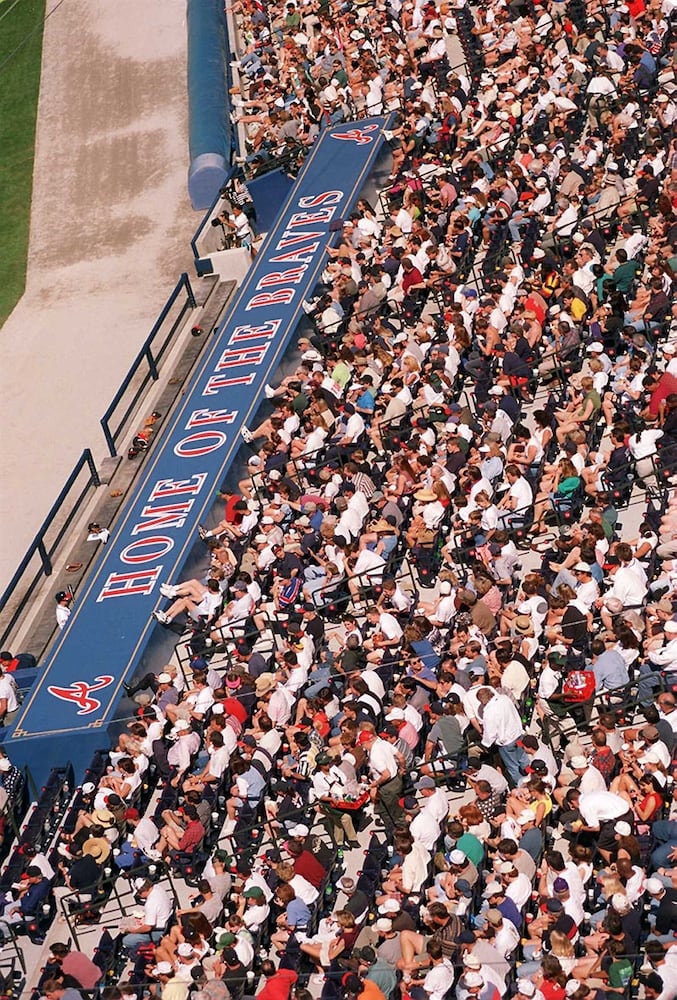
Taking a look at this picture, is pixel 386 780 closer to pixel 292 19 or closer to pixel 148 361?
pixel 148 361

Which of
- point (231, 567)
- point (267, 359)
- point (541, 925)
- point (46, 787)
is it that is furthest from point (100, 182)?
point (541, 925)

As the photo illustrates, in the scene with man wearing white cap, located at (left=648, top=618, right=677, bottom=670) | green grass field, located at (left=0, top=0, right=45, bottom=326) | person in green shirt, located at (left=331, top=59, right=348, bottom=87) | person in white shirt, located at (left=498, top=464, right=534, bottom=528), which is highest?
man wearing white cap, located at (left=648, top=618, right=677, bottom=670)

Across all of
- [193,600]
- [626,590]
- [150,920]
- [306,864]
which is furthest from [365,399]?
[150,920]

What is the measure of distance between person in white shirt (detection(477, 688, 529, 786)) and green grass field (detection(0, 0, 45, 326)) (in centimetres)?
1932

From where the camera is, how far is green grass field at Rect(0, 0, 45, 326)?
3444 centimetres

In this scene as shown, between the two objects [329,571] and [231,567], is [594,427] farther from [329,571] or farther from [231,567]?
[231,567]

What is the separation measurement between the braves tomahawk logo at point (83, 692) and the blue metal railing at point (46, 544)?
2850 millimetres

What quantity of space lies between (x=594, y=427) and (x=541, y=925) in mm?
7467

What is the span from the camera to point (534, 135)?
27047 millimetres

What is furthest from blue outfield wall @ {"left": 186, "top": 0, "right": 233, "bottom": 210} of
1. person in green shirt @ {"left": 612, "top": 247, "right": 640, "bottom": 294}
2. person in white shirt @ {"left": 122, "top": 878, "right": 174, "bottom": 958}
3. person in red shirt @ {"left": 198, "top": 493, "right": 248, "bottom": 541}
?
person in white shirt @ {"left": 122, "top": 878, "right": 174, "bottom": 958}

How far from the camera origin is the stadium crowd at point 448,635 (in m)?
14.7

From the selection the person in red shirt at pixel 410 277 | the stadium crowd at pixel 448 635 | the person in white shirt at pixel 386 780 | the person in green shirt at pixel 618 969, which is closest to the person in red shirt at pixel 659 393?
the stadium crowd at pixel 448 635

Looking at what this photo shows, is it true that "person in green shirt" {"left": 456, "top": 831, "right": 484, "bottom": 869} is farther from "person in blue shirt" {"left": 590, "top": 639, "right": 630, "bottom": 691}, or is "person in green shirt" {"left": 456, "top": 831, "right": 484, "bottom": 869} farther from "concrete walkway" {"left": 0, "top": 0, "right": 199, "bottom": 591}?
"concrete walkway" {"left": 0, "top": 0, "right": 199, "bottom": 591}

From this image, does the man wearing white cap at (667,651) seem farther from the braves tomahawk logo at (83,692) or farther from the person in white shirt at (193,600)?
the braves tomahawk logo at (83,692)
